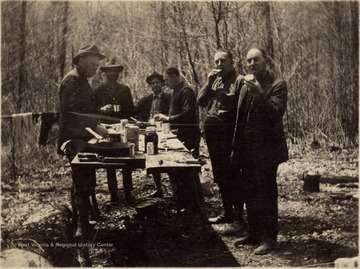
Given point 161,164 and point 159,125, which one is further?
point 159,125

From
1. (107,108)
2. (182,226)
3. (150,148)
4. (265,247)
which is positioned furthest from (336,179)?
(107,108)

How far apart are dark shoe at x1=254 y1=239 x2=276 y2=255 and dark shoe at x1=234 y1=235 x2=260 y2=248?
120mm

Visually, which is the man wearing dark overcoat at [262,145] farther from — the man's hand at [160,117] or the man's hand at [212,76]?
the man's hand at [160,117]

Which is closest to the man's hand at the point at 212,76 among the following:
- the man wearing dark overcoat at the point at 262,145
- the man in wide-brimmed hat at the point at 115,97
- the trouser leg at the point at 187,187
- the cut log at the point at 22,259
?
the man wearing dark overcoat at the point at 262,145

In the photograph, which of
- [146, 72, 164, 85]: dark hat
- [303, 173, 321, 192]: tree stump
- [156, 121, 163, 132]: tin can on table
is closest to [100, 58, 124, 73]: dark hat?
[146, 72, 164, 85]: dark hat

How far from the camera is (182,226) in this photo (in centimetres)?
448

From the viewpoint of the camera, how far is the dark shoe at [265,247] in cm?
374

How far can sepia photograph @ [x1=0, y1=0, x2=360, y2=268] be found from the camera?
3.73m

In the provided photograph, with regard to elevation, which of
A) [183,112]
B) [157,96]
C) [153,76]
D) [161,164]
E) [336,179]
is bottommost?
[336,179]

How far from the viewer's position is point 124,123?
451 cm

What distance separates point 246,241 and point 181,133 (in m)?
1.68

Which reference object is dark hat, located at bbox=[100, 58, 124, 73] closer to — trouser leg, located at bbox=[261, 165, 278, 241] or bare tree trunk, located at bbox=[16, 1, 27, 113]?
bare tree trunk, located at bbox=[16, 1, 27, 113]

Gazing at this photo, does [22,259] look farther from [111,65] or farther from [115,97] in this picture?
[111,65]

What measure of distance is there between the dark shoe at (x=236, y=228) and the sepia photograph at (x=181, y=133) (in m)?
0.01
